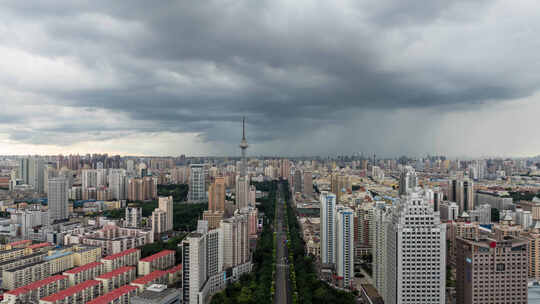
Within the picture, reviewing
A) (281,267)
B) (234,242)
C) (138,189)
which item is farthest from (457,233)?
(138,189)

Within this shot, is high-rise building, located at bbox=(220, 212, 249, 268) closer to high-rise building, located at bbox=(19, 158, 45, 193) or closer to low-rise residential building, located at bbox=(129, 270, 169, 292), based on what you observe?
low-rise residential building, located at bbox=(129, 270, 169, 292)

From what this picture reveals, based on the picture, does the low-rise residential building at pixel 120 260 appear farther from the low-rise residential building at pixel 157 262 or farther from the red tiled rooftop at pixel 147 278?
the red tiled rooftop at pixel 147 278

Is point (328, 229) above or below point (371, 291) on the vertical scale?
above

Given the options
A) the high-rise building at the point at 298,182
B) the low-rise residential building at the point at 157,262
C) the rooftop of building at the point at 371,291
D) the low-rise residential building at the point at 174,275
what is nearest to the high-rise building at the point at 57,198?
the low-rise residential building at the point at 157,262

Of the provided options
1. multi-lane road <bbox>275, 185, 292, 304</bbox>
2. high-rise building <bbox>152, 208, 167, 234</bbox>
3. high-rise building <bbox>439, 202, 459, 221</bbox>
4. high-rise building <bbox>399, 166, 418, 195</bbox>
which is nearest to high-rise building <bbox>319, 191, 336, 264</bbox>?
multi-lane road <bbox>275, 185, 292, 304</bbox>

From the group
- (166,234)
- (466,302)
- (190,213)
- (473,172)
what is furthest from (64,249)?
(473,172)

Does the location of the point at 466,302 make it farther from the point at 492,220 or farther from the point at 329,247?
the point at 492,220

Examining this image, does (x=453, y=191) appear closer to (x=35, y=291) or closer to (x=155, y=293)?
(x=155, y=293)
